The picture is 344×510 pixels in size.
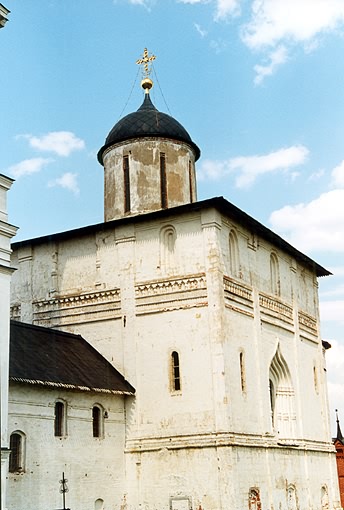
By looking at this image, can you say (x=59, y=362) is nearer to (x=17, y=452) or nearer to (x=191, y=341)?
(x=17, y=452)

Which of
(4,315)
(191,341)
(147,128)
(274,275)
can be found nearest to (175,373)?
(191,341)

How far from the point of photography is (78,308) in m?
22.2

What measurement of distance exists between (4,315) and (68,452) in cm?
541

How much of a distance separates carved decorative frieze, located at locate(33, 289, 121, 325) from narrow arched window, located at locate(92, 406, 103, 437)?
2.97 metres

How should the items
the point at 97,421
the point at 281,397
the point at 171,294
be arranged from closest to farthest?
the point at 97,421
the point at 171,294
the point at 281,397

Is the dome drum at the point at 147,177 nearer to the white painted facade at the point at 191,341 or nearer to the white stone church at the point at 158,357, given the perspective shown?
the white stone church at the point at 158,357

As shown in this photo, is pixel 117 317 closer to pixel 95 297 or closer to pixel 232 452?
pixel 95 297

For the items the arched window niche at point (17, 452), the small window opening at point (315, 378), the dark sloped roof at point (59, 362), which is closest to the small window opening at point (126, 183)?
the dark sloped roof at point (59, 362)

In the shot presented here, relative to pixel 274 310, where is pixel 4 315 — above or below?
below

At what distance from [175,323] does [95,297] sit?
2.70m

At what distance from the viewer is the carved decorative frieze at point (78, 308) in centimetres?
2171

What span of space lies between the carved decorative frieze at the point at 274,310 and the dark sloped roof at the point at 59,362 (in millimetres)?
4844

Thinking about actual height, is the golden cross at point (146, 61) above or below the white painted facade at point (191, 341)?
above

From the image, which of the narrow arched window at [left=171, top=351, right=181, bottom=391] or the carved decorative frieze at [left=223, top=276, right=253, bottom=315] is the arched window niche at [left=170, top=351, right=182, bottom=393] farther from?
the carved decorative frieze at [left=223, top=276, right=253, bottom=315]
